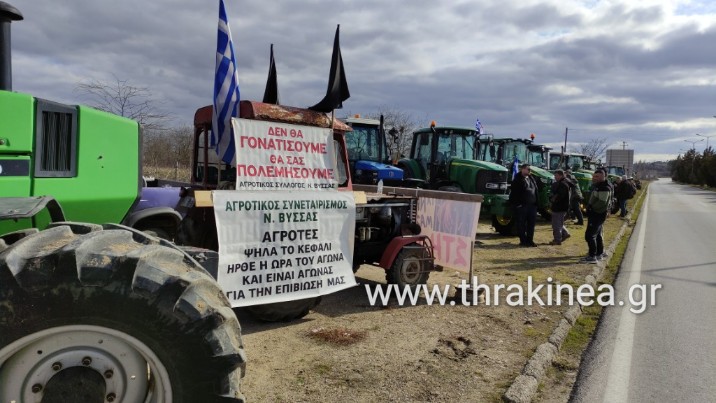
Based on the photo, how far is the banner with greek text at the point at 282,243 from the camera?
5.00 m

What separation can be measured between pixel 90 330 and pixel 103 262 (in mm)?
311

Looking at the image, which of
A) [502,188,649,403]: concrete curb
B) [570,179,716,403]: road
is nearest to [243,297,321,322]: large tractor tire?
[502,188,649,403]: concrete curb

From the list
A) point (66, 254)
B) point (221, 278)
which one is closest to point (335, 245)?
point (221, 278)

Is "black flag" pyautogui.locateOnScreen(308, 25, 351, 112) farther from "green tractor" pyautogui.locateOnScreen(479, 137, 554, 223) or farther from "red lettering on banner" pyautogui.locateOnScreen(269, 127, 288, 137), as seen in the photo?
"green tractor" pyautogui.locateOnScreen(479, 137, 554, 223)

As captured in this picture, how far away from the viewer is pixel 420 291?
23.4 ft

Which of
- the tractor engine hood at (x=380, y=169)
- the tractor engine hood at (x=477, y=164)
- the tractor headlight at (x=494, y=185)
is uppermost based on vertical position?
the tractor engine hood at (x=477, y=164)

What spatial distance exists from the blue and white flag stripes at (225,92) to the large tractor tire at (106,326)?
2.97m

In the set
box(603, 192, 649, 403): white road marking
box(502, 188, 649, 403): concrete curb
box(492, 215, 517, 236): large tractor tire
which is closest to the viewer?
box(502, 188, 649, 403): concrete curb

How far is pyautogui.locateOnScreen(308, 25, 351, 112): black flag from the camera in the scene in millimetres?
5855

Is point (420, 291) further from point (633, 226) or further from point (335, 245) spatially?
point (633, 226)

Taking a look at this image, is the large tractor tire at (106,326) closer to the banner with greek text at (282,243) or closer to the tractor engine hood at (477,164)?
the banner with greek text at (282,243)

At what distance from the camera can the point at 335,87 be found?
5.86m

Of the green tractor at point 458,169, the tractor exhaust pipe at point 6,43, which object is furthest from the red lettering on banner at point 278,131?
the green tractor at point 458,169

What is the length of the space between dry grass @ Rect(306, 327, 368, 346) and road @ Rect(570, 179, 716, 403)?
208 centimetres
